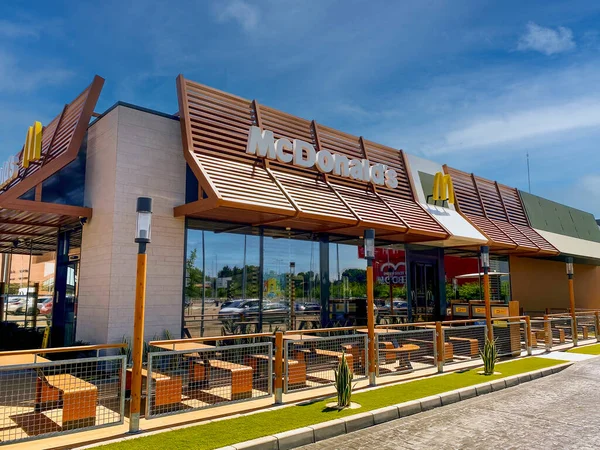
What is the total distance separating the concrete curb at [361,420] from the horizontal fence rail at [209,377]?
160cm

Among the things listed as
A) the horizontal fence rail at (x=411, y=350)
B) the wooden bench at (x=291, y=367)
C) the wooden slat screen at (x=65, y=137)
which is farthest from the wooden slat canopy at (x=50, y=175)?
the horizontal fence rail at (x=411, y=350)

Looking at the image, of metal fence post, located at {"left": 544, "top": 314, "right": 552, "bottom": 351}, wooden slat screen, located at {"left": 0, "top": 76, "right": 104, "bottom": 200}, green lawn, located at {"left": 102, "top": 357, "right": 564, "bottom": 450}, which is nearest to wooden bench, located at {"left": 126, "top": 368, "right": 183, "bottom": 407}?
green lawn, located at {"left": 102, "top": 357, "right": 564, "bottom": 450}

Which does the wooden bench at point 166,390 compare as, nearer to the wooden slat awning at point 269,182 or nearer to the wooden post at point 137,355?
the wooden post at point 137,355

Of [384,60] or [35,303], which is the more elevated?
[384,60]

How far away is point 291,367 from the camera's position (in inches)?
334

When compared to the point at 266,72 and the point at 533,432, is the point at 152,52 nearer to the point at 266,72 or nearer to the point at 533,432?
the point at 266,72

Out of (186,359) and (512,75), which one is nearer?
(186,359)

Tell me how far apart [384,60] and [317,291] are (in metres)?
7.18

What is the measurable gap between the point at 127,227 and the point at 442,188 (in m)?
11.8

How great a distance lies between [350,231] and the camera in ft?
46.8

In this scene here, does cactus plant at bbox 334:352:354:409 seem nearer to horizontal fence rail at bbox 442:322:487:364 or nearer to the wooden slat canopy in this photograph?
horizontal fence rail at bbox 442:322:487:364

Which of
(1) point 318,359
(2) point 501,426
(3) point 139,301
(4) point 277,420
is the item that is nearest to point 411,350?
(1) point 318,359

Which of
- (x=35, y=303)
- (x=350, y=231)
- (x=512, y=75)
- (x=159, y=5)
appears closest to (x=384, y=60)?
(x=512, y=75)

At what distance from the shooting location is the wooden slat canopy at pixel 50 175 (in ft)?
34.3
